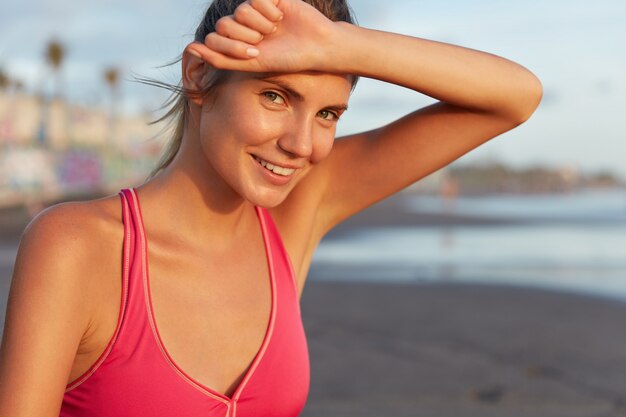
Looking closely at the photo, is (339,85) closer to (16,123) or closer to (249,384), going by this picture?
(249,384)

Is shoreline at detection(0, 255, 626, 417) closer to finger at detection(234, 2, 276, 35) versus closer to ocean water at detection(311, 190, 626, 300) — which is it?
ocean water at detection(311, 190, 626, 300)

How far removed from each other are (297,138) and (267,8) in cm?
24

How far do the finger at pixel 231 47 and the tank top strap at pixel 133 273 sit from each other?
350mm

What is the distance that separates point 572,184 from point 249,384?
88919mm

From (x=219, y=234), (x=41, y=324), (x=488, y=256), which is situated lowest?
(x=41, y=324)

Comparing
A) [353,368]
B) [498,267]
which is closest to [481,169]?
[498,267]

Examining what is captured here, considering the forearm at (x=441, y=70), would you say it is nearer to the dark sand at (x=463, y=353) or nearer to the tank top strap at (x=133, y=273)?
the tank top strap at (x=133, y=273)

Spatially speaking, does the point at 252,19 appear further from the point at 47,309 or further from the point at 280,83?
the point at 47,309

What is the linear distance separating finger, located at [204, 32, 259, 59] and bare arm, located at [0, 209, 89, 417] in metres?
0.42

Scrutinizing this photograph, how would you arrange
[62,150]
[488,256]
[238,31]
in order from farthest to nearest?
[62,150] < [488,256] < [238,31]

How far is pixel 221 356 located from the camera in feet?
5.44

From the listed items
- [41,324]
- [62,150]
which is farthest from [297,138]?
[62,150]

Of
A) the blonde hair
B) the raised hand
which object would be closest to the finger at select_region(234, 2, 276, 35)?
the raised hand

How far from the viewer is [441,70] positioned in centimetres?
173
